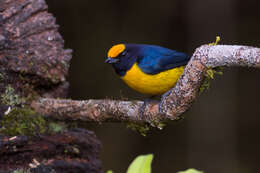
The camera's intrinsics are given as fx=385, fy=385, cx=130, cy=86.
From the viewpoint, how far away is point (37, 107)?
3.10m

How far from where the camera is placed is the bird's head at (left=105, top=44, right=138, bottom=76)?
353 centimetres

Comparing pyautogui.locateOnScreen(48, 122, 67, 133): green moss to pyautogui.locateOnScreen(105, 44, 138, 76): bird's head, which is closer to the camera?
pyautogui.locateOnScreen(48, 122, 67, 133): green moss

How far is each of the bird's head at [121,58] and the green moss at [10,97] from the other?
3.01 ft

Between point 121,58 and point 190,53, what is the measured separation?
3.48 meters

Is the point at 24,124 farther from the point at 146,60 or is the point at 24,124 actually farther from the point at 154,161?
the point at 154,161

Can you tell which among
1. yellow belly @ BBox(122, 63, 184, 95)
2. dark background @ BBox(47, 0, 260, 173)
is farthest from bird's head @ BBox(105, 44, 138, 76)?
dark background @ BBox(47, 0, 260, 173)

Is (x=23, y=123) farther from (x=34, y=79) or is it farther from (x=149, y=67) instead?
(x=149, y=67)

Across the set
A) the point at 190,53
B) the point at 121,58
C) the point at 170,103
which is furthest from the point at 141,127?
the point at 190,53

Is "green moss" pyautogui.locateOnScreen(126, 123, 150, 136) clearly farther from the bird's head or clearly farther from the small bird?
the bird's head

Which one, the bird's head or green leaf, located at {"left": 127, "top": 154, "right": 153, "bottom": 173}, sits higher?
the bird's head

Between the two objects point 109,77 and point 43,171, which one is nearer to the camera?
point 43,171

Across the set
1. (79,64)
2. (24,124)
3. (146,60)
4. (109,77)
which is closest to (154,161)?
(109,77)

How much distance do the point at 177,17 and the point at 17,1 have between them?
447cm

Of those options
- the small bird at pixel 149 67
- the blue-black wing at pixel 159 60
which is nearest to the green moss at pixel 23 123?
the small bird at pixel 149 67
